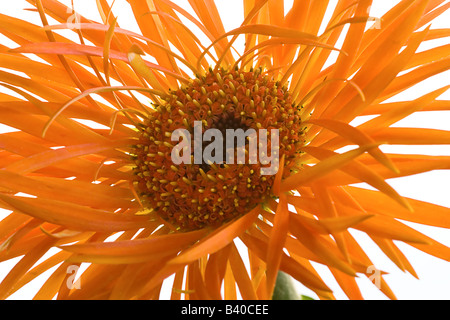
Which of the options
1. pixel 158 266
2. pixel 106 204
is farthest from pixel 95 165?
pixel 158 266

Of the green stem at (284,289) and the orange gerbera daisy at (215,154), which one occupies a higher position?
the orange gerbera daisy at (215,154)

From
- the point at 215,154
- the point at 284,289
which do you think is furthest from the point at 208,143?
the point at 284,289

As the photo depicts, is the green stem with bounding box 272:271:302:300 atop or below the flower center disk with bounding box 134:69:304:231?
below

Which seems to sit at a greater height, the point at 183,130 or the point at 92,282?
the point at 183,130

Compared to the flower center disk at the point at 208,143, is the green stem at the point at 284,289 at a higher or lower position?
Answer: lower

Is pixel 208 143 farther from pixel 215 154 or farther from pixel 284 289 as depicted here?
pixel 284 289

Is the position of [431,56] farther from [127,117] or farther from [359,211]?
[127,117]
